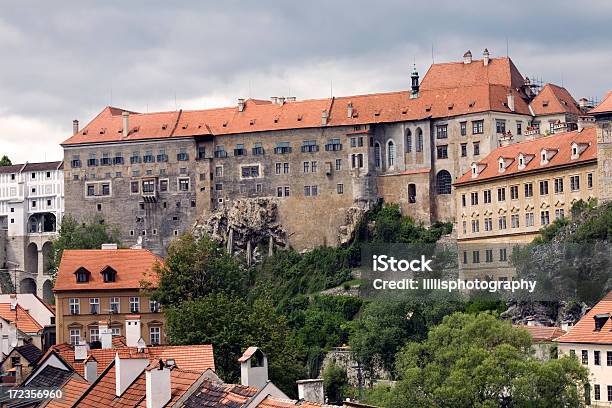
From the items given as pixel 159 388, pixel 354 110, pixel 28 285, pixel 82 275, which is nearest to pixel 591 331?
pixel 82 275

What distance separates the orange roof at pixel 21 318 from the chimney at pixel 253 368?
34.8 meters

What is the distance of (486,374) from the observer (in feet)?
168

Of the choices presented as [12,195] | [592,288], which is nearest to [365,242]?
[592,288]

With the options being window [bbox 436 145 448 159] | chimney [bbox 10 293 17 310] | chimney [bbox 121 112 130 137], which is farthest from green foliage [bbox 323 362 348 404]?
chimney [bbox 121 112 130 137]

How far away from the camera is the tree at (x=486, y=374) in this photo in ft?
166

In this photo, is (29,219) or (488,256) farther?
A: (29,219)

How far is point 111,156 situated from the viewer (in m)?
113

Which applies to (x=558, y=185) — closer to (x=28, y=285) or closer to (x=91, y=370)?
(x=91, y=370)

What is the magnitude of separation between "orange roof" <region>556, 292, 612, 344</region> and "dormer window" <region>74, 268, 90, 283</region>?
83.6 feet

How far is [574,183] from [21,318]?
31.0 meters

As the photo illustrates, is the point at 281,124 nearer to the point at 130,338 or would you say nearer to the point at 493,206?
the point at 493,206

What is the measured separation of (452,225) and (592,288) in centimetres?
2755

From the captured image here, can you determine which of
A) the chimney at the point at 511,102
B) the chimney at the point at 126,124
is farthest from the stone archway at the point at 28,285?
the chimney at the point at 511,102

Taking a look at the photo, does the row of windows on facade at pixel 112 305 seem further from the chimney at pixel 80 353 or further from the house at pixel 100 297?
the chimney at pixel 80 353
